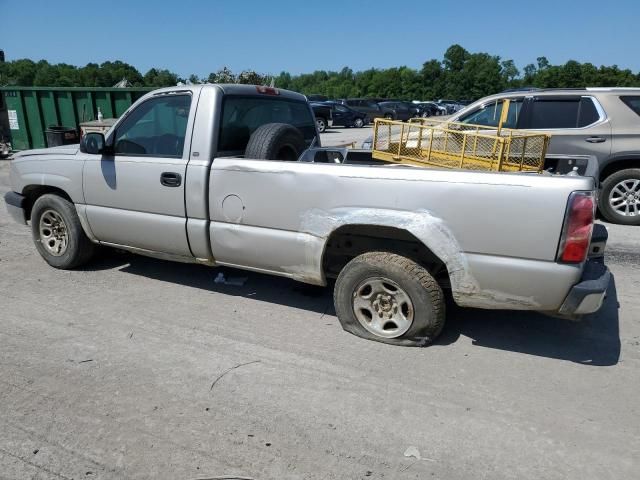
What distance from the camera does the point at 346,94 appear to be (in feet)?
333

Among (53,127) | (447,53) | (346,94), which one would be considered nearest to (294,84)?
(346,94)

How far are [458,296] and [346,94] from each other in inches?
4045

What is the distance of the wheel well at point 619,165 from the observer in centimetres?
709

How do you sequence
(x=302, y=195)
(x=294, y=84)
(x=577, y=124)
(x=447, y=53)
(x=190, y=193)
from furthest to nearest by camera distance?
(x=294, y=84), (x=447, y=53), (x=577, y=124), (x=190, y=193), (x=302, y=195)

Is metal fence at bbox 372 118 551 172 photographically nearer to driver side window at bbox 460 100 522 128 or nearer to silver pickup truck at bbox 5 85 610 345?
silver pickup truck at bbox 5 85 610 345

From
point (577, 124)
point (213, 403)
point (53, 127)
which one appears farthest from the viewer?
point (53, 127)

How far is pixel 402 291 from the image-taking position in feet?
11.7

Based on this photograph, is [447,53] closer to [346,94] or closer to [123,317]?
[346,94]

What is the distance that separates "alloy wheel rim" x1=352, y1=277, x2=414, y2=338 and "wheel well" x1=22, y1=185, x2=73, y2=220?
3.28 metres

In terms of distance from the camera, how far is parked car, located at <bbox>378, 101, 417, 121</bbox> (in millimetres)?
32781

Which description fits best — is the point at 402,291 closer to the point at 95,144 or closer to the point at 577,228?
the point at 577,228

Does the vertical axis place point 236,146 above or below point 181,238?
above

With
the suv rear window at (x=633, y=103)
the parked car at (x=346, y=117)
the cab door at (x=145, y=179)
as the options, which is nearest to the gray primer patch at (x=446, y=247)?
the cab door at (x=145, y=179)

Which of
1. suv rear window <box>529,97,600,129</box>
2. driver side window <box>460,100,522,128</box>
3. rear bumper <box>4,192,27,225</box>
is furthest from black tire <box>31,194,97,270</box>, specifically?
suv rear window <box>529,97,600,129</box>
